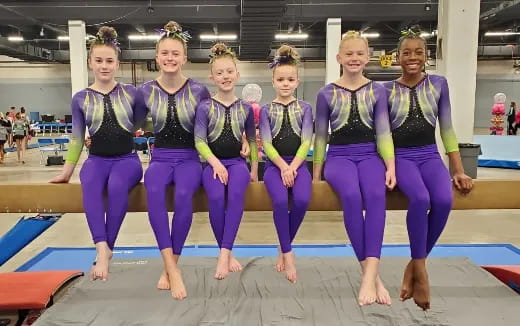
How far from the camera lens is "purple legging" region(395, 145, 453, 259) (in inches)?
100

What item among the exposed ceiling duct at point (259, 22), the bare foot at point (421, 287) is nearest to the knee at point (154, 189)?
the bare foot at point (421, 287)

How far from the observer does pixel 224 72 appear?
2.81 meters

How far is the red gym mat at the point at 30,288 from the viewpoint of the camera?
3119 millimetres

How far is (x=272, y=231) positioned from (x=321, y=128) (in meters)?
3.21

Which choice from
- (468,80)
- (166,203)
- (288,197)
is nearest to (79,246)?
(166,203)

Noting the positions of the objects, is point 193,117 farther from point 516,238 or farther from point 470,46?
point 470,46

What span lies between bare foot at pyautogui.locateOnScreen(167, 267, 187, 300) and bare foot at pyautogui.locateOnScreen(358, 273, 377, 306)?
3.22 feet

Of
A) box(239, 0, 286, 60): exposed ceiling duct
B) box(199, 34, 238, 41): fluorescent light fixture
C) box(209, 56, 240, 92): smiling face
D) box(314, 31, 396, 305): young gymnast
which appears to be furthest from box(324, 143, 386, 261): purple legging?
box(199, 34, 238, 41): fluorescent light fixture

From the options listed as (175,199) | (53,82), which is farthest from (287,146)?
(53,82)

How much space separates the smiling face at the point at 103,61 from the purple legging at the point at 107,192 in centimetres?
51

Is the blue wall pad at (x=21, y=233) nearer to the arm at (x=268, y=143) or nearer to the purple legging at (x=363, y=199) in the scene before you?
the arm at (x=268, y=143)

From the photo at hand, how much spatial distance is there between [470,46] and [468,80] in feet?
1.90

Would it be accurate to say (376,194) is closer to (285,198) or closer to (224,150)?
(285,198)

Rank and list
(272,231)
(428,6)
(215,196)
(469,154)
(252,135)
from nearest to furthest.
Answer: (215,196) < (252,135) < (272,231) < (469,154) < (428,6)
